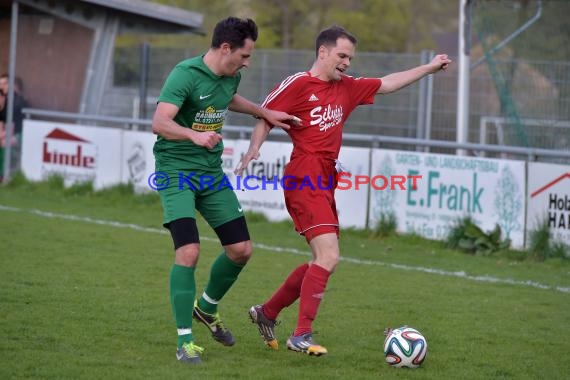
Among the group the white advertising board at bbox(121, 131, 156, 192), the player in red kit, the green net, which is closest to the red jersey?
the player in red kit

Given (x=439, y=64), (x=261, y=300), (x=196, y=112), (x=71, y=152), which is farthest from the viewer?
(x=71, y=152)

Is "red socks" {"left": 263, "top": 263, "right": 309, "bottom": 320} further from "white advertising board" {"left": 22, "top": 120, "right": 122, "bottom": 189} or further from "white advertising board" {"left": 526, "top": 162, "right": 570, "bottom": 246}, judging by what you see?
"white advertising board" {"left": 22, "top": 120, "right": 122, "bottom": 189}

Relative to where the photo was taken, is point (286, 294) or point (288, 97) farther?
point (286, 294)

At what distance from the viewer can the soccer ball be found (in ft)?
20.4

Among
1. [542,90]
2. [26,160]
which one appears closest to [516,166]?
[542,90]

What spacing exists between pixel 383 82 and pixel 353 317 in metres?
1.81

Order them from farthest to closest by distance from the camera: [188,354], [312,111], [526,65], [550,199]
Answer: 1. [526,65]
2. [550,199]
3. [312,111]
4. [188,354]

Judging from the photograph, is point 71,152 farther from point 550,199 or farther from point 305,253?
point 550,199

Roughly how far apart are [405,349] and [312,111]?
156 cm

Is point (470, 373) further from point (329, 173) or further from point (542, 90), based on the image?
point (542, 90)

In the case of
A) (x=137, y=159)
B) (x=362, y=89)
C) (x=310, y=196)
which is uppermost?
(x=362, y=89)

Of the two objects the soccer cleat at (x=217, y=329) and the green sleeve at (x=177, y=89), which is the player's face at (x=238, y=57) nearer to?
the green sleeve at (x=177, y=89)

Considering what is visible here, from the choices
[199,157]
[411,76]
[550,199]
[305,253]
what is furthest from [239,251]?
[550,199]

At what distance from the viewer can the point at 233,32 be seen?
20.6ft
